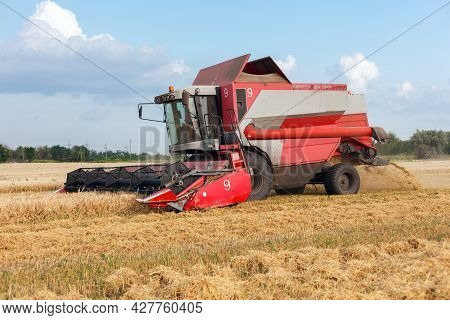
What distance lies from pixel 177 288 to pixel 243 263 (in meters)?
0.89

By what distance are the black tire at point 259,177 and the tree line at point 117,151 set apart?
29388 millimetres

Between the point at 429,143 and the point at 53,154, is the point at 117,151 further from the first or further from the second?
the point at 429,143

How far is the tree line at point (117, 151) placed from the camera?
145 ft

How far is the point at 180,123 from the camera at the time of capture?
9.59 metres

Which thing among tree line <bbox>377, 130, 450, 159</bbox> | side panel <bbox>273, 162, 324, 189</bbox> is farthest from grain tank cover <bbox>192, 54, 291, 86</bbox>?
tree line <bbox>377, 130, 450, 159</bbox>

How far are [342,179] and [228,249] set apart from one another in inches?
242

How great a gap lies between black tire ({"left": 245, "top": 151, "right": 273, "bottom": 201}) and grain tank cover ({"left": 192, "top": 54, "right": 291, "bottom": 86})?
146 cm

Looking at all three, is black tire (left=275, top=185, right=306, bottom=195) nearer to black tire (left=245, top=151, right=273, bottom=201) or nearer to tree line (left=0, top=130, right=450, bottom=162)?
black tire (left=245, top=151, right=273, bottom=201)

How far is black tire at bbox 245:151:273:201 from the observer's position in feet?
30.5

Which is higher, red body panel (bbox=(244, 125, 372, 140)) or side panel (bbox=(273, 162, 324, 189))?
red body panel (bbox=(244, 125, 372, 140))

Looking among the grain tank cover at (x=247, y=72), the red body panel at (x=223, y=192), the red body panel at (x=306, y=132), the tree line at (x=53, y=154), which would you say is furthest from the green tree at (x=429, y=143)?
the red body panel at (x=223, y=192)

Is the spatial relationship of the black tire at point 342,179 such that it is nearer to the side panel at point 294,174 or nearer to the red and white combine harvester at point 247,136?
the red and white combine harvester at point 247,136

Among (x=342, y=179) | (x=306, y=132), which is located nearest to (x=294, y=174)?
(x=306, y=132)
